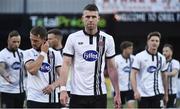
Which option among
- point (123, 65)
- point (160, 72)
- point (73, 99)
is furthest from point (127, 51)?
point (73, 99)

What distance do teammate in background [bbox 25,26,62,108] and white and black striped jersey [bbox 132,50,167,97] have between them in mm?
2849

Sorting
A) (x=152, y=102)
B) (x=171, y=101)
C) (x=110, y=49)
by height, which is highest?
(x=110, y=49)

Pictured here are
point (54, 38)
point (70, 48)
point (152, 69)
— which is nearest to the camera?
point (70, 48)

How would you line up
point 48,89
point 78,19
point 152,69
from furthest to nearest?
point 78,19, point 152,69, point 48,89

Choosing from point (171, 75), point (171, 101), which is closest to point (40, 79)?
point (171, 75)

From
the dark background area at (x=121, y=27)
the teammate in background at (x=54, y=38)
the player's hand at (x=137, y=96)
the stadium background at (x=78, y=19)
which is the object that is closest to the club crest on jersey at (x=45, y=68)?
the teammate in background at (x=54, y=38)

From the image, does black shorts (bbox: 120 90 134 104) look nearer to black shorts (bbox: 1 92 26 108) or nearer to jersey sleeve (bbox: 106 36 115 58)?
black shorts (bbox: 1 92 26 108)

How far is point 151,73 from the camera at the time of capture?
41.7 ft

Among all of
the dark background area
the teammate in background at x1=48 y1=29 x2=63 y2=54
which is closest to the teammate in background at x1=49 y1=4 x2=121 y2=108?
the teammate in background at x1=48 y1=29 x2=63 y2=54

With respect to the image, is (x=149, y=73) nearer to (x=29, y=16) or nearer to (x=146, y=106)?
(x=146, y=106)

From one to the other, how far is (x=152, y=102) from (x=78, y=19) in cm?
1476

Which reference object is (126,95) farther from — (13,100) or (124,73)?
(13,100)

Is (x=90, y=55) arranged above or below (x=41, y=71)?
above

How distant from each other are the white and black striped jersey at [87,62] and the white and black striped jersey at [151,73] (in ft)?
12.2
